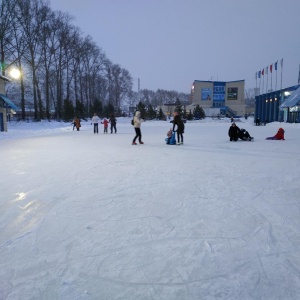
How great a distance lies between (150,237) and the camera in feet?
9.30

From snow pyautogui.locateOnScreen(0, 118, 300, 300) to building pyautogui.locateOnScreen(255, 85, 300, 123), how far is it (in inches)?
1318

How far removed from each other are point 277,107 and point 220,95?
4016 centimetres

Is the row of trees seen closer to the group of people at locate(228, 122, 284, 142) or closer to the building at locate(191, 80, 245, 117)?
the group of people at locate(228, 122, 284, 142)

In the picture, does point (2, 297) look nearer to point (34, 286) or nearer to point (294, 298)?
point (34, 286)

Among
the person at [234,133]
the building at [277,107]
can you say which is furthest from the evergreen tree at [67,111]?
the building at [277,107]

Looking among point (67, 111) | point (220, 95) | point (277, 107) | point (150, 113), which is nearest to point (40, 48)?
point (67, 111)

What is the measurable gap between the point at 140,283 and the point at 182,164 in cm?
516

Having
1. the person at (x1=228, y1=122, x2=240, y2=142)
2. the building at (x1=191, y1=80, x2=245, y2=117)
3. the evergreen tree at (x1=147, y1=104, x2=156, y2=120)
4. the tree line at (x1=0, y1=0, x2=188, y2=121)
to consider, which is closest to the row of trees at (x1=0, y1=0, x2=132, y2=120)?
the tree line at (x1=0, y1=0, x2=188, y2=121)

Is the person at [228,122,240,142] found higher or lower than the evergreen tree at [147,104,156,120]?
lower

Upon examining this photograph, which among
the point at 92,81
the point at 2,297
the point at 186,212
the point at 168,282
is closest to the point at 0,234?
the point at 2,297

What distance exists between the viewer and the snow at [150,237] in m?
2.05

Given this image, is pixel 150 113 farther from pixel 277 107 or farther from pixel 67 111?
pixel 277 107

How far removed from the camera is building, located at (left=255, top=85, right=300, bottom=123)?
115 feet

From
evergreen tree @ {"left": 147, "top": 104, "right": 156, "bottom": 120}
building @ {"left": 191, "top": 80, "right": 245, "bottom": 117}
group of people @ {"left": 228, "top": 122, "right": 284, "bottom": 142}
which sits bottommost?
group of people @ {"left": 228, "top": 122, "right": 284, "bottom": 142}
